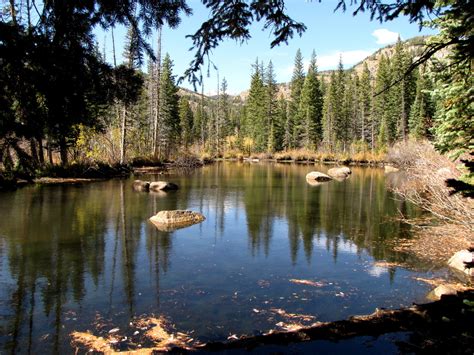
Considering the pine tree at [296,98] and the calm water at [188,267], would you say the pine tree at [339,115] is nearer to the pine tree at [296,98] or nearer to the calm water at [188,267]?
the pine tree at [296,98]

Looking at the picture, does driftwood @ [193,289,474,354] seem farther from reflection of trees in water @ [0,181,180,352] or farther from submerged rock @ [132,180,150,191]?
submerged rock @ [132,180,150,191]

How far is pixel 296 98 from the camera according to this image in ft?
241

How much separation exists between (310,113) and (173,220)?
54.4 meters

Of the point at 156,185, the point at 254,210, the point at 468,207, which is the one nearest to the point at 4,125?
the point at 468,207

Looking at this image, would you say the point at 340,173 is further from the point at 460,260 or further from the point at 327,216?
the point at 460,260

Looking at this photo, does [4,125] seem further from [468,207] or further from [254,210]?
[254,210]

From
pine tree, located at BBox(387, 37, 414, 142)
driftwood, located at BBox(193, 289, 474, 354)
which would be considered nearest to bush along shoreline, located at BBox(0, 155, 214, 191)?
driftwood, located at BBox(193, 289, 474, 354)

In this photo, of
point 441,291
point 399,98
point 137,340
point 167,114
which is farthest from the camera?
point 399,98

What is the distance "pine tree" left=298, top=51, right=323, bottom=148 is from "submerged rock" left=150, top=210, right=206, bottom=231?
2000 inches

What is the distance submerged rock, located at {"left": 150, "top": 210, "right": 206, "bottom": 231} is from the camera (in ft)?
44.2

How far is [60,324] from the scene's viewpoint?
634 centimetres

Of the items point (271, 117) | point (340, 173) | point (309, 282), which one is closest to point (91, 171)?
point (340, 173)

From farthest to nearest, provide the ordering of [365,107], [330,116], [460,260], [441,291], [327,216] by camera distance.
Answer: [365,107] < [330,116] < [327,216] < [460,260] < [441,291]

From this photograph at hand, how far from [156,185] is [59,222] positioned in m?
8.89
